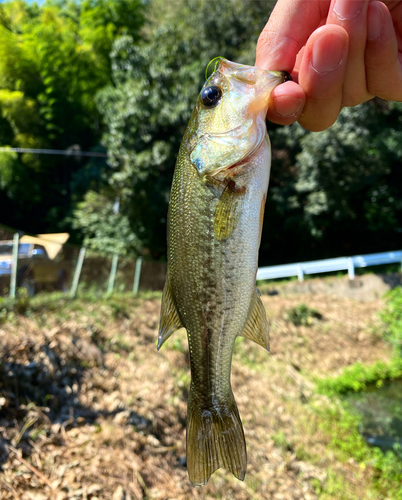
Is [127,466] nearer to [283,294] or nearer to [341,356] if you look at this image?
[341,356]

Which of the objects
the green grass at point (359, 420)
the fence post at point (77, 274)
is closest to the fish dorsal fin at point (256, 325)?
the green grass at point (359, 420)

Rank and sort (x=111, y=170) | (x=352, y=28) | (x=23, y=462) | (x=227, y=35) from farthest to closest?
(x=111, y=170), (x=227, y=35), (x=23, y=462), (x=352, y=28)

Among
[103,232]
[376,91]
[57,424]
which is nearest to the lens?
[376,91]

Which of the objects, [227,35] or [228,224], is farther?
[227,35]

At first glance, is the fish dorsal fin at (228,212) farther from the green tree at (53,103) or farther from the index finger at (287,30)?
the green tree at (53,103)

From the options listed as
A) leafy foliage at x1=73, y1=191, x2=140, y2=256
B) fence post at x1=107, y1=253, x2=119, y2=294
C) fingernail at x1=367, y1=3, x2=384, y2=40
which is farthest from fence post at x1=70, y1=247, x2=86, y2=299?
fingernail at x1=367, y1=3, x2=384, y2=40

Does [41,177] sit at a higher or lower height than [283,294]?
higher

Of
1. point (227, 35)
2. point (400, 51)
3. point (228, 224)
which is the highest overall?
point (227, 35)

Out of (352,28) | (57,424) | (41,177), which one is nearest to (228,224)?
(352,28)

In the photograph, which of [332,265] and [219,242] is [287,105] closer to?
[219,242]
